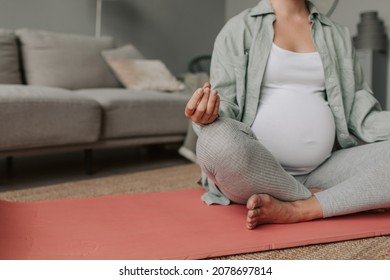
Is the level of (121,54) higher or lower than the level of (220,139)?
lower

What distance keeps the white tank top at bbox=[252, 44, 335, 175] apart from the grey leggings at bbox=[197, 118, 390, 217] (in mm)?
108

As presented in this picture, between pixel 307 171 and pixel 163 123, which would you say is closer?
pixel 307 171

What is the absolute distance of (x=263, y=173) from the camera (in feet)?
3.25

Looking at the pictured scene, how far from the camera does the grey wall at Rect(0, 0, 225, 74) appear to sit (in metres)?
2.75

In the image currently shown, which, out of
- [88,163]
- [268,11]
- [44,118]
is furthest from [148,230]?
[88,163]

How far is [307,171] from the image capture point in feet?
3.99

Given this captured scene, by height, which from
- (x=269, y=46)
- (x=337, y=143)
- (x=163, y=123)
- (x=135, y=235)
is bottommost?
(x=163, y=123)

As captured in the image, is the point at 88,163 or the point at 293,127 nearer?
the point at 293,127

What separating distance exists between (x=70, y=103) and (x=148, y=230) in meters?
0.99

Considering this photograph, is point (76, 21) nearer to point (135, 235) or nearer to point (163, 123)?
point (163, 123)

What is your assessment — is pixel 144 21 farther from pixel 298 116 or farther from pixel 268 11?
pixel 298 116

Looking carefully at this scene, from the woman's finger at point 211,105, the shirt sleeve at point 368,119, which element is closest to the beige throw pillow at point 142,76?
the shirt sleeve at point 368,119

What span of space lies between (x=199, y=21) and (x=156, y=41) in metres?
0.46
